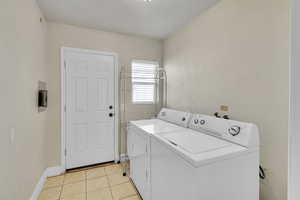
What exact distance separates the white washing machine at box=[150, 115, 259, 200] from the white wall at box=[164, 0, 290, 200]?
10.7 inches

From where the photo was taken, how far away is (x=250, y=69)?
4.99 ft

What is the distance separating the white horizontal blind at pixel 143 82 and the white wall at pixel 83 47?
0.12 m

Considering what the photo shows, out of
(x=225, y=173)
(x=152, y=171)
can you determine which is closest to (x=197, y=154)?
(x=225, y=173)

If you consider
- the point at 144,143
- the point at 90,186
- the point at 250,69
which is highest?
the point at 250,69

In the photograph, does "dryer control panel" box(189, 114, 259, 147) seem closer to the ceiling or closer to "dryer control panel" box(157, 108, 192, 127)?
"dryer control panel" box(157, 108, 192, 127)

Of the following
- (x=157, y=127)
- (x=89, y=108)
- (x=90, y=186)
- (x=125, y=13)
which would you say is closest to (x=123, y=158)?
(x=90, y=186)

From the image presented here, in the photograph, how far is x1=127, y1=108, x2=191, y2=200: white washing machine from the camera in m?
1.72

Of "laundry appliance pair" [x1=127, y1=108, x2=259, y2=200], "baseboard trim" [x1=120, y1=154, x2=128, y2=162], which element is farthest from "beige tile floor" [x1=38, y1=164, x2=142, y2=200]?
"laundry appliance pair" [x1=127, y1=108, x2=259, y2=200]

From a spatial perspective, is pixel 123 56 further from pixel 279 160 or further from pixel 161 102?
pixel 279 160

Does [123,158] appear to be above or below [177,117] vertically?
below

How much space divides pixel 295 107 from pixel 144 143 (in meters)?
1.51

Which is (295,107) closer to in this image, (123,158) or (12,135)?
(12,135)

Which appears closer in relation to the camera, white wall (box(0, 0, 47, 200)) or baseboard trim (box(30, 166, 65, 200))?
white wall (box(0, 0, 47, 200))

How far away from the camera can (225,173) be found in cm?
111
